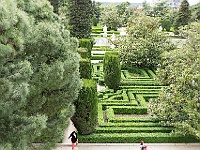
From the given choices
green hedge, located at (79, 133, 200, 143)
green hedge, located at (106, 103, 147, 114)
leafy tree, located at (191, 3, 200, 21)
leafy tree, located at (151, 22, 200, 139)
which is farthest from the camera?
leafy tree, located at (191, 3, 200, 21)

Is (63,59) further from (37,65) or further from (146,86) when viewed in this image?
(146,86)

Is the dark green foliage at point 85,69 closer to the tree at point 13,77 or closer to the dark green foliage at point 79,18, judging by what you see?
the tree at point 13,77

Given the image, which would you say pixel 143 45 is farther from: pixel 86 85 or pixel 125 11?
pixel 125 11

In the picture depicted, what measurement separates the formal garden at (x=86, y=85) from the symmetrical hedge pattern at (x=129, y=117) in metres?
0.04

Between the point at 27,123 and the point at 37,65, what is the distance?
152 cm

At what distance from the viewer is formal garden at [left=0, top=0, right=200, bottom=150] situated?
8023 mm

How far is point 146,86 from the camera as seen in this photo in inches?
787

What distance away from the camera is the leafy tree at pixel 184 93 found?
1334 centimetres

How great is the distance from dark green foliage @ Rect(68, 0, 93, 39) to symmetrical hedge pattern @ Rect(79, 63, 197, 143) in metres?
7.86

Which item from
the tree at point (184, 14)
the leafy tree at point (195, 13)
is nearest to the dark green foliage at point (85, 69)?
the tree at point (184, 14)

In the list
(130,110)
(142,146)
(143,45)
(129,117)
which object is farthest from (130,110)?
(143,45)

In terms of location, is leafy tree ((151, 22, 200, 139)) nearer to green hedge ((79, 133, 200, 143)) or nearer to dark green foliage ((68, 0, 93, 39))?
green hedge ((79, 133, 200, 143))

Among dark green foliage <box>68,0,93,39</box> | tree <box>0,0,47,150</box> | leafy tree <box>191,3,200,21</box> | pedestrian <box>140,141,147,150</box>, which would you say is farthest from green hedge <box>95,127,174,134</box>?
leafy tree <box>191,3,200,21</box>

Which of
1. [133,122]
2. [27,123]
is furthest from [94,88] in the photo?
[27,123]
